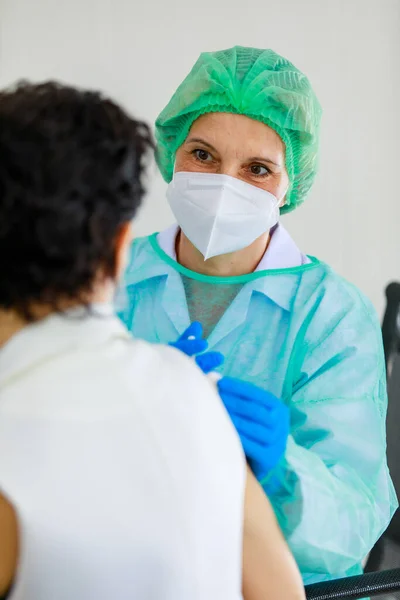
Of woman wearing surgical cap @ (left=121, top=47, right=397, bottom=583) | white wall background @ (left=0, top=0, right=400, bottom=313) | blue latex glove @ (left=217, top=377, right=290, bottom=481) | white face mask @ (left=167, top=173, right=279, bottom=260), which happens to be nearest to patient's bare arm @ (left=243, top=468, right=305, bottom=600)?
blue latex glove @ (left=217, top=377, right=290, bottom=481)

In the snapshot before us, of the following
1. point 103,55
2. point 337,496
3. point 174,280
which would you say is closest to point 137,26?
point 103,55

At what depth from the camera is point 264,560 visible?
649mm

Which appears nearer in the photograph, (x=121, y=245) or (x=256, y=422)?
(x=121, y=245)

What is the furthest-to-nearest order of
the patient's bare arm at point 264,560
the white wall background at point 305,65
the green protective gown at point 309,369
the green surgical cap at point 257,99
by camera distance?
the white wall background at point 305,65 < the green surgical cap at point 257,99 < the green protective gown at point 309,369 < the patient's bare arm at point 264,560

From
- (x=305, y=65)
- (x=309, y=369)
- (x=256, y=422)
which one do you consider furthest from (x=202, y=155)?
(x=305, y=65)

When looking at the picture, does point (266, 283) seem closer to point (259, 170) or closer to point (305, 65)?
point (259, 170)

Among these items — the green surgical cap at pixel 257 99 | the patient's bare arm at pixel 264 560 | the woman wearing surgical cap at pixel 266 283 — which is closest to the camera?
the patient's bare arm at pixel 264 560

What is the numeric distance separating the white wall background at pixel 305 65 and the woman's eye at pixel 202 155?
75 centimetres

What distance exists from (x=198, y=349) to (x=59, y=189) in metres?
0.30

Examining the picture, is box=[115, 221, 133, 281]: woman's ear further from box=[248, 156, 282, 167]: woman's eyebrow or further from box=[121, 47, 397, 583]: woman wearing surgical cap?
box=[248, 156, 282, 167]: woman's eyebrow

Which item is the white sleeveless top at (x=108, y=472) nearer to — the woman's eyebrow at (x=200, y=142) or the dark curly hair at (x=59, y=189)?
Result: the dark curly hair at (x=59, y=189)

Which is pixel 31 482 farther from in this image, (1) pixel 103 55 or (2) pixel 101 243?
(1) pixel 103 55

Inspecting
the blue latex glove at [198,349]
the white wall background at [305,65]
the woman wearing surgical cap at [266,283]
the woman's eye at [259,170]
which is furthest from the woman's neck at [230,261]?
the white wall background at [305,65]

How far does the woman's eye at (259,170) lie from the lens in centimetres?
113
